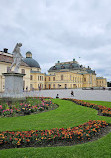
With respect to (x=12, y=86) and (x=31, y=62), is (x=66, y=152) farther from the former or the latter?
(x=31, y=62)

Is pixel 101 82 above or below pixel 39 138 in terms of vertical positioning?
above

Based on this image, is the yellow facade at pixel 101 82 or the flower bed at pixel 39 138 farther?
the yellow facade at pixel 101 82

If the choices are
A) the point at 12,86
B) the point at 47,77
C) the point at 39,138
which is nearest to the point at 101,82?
the point at 47,77

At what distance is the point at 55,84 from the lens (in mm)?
70688

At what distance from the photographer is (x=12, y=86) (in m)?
9.66

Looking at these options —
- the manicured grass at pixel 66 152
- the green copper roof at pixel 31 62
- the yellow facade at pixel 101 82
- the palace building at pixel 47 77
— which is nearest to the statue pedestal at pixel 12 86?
the manicured grass at pixel 66 152

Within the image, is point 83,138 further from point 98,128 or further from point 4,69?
point 4,69

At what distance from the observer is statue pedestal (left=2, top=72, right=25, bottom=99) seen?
9609 mm

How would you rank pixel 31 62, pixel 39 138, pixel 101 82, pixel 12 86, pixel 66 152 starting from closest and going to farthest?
pixel 66 152 < pixel 39 138 < pixel 12 86 < pixel 31 62 < pixel 101 82

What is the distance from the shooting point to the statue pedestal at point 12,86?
9.61 meters

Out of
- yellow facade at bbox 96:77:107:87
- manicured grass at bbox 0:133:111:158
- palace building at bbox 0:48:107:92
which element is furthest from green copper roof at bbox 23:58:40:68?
yellow facade at bbox 96:77:107:87

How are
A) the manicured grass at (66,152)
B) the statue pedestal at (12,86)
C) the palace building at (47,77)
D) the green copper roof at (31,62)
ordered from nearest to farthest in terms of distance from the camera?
the manicured grass at (66,152), the statue pedestal at (12,86), the palace building at (47,77), the green copper roof at (31,62)

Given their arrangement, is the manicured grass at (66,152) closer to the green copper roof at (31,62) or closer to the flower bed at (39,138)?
the flower bed at (39,138)

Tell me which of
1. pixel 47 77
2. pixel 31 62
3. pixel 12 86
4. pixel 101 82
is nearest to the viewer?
pixel 12 86
